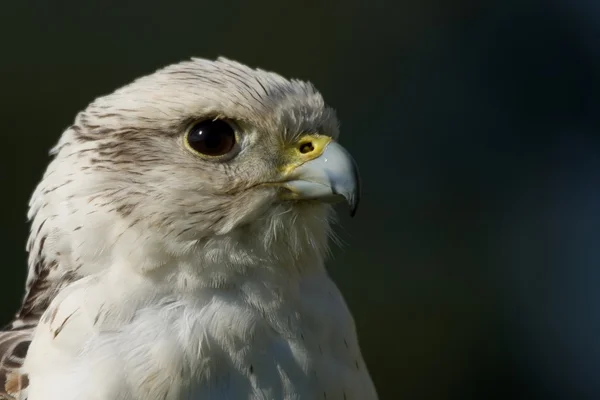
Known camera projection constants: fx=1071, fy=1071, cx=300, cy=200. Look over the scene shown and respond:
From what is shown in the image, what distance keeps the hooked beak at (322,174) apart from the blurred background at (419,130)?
3833 mm

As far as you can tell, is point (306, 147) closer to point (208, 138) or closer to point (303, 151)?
point (303, 151)

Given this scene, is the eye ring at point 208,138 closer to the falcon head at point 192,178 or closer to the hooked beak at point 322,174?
the falcon head at point 192,178

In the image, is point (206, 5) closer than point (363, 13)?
Yes

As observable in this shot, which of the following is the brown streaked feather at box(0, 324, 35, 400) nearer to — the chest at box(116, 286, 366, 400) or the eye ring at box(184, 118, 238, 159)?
the chest at box(116, 286, 366, 400)

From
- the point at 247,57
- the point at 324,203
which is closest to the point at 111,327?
the point at 324,203

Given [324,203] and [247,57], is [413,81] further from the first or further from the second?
[324,203]

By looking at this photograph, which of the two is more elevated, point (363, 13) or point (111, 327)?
point (363, 13)

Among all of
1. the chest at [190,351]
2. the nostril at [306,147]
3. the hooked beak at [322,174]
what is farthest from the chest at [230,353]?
the nostril at [306,147]

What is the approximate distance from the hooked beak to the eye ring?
18 cm

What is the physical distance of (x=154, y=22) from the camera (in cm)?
650

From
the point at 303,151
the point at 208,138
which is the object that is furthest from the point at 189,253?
the point at 303,151

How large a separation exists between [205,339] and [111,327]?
221 mm

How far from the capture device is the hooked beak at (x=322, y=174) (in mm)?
2578

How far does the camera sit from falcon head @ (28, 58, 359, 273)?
8.42 ft
